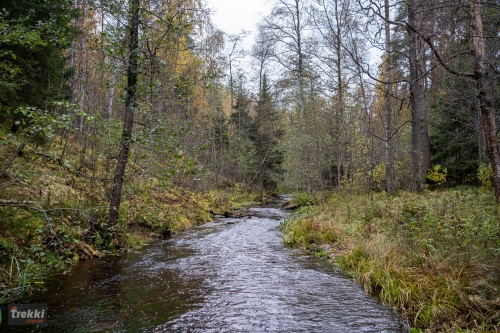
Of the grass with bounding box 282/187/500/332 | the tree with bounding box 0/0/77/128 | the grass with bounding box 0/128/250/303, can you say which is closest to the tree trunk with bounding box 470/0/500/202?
the grass with bounding box 282/187/500/332

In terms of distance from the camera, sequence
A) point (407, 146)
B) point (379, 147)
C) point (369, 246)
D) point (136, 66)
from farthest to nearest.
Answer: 1. point (379, 147)
2. point (407, 146)
3. point (136, 66)
4. point (369, 246)

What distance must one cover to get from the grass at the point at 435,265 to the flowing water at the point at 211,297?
1.26ft

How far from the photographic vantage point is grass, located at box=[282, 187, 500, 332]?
12.3ft

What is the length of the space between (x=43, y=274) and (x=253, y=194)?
2275cm

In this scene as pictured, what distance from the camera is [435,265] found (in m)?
4.73

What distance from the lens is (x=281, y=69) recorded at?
60.4 feet

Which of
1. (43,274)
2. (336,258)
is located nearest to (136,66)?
(43,274)

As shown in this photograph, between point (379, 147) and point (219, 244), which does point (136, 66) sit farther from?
point (379, 147)

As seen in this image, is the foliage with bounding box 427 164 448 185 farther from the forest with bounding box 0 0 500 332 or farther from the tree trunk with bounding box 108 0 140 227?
the tree trunk with bounding box 108 0 140 227

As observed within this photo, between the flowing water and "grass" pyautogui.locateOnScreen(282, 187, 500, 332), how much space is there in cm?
38

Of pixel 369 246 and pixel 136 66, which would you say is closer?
pixel 369 246

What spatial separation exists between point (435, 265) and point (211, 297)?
11.9 feet

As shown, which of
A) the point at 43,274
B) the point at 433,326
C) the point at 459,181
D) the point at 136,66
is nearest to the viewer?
the point at 433,326

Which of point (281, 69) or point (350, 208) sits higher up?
point (281, 69)
